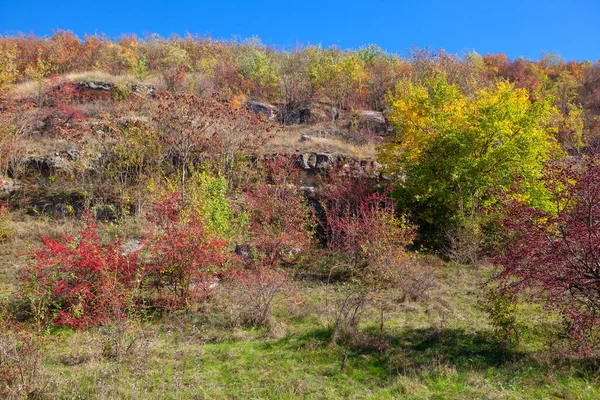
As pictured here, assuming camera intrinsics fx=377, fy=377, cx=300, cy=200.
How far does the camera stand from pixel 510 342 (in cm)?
764

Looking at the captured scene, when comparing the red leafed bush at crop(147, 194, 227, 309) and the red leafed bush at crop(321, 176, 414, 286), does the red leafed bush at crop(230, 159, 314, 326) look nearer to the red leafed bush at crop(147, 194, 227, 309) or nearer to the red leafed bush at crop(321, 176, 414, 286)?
the red leafed bush at crop(147, 194, 227, 309)

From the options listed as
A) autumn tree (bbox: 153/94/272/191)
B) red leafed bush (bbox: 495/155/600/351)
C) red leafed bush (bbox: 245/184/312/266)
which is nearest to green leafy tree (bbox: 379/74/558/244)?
red leafed bush (bbox: 245/184/312/266)

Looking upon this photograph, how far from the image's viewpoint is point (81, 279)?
9039mm

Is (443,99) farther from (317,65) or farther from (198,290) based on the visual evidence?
(317,65)

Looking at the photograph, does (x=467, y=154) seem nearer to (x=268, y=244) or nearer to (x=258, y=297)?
(x=268, y=244)

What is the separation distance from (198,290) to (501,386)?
732 centimetres

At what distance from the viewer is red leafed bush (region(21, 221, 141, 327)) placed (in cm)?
831

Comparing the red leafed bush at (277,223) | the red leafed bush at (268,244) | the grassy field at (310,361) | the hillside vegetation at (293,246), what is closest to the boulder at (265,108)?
the hillside vegetation at (293,246)

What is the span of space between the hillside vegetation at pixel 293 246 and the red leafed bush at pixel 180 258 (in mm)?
58

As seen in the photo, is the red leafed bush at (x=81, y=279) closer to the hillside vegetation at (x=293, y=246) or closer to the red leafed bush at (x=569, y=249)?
the hillside vegetation at (x=293, y=246)

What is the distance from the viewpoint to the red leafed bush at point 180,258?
9.48 metres

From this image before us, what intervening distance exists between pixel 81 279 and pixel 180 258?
232 centimetres

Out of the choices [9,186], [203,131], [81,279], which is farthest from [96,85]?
[81,279]

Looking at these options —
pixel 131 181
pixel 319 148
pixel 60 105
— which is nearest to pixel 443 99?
pixel 319 148
